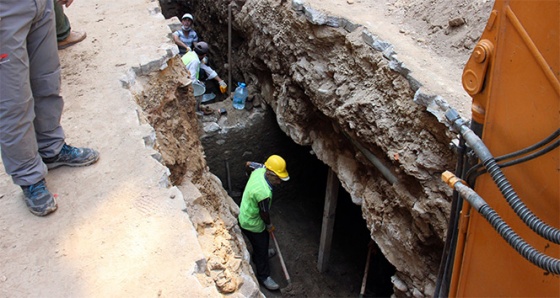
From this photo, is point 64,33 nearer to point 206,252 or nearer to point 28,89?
point 28,89

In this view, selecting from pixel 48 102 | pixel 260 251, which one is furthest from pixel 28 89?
pixel 260 251

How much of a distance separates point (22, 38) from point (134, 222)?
48.3 inches

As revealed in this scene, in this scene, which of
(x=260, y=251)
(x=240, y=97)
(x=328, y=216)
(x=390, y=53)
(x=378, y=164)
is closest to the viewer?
(x=390, y=53)

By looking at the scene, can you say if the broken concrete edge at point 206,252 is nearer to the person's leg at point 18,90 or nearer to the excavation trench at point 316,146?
the excavation trench at point 316,146

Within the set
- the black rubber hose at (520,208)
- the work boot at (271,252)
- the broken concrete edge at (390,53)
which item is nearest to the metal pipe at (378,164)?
the broken concrete edge at (390,53)

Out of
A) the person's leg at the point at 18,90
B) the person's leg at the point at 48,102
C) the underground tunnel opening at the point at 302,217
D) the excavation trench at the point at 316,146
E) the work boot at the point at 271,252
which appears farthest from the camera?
the work boot at the point at 271,252

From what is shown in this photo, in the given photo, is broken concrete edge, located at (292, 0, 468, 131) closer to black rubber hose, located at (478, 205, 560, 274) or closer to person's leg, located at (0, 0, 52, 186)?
black rubber hose, located at (478, 205, 560, 274)

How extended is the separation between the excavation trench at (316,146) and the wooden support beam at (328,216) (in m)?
0.34

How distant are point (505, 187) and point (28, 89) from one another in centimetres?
249

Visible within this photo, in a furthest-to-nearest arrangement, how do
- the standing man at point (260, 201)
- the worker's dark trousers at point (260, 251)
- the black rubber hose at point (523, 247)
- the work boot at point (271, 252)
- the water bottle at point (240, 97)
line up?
the water bottle at point (240, 97) < the work boot at point (271, 252) < the worker's dark trousers at point (260, 251) < the standing man at point (260, 201) < the black rubber hose at point (523, 247)

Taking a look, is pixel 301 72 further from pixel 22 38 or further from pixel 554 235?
pixel 554 235

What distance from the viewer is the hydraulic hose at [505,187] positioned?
6.30 feet

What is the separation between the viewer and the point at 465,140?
230cm

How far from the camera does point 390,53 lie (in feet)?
15.7
